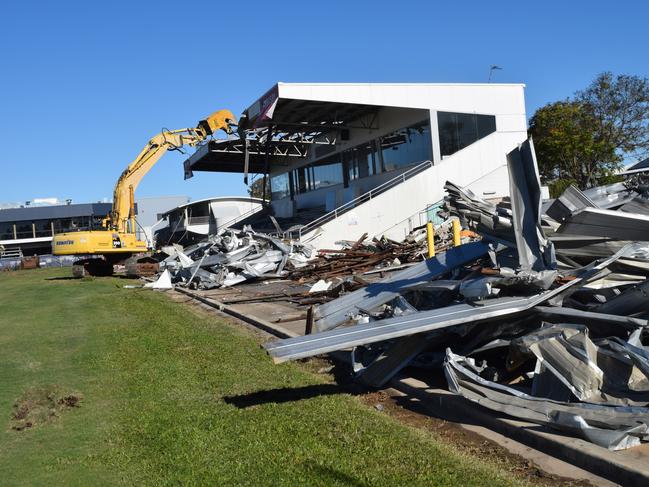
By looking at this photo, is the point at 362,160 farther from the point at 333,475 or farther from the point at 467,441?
the point at 333,475

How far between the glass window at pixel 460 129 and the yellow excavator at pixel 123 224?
11.7m

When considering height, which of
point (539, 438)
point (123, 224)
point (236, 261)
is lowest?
point (539, 438)

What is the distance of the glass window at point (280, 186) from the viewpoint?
49831 millimetres

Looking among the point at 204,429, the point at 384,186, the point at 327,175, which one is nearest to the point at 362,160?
the point at 327,175

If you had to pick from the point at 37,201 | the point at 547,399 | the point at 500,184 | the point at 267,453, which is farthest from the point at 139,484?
the point at 37,201

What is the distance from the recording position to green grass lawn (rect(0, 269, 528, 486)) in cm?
475

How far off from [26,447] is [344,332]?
3.20m

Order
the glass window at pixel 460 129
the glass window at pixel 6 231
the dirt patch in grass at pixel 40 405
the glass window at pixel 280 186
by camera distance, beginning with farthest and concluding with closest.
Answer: the glass window at pixel 6 231 < the glass window at pixel 280 186 < the glass window at pixel 460 129 < the dirt patch in grass at pixel 40 405

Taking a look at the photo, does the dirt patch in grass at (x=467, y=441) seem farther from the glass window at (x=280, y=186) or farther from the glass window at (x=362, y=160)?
the glass window at (x=280, y=186)

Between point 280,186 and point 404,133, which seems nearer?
point 404,133

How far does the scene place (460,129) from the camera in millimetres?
30312

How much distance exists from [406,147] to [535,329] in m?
26.7

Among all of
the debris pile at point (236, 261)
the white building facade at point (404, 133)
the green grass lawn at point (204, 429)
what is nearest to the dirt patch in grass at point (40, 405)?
the green grass lawn at point (204, 429)

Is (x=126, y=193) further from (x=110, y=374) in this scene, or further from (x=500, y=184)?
(x=110, y=374)
